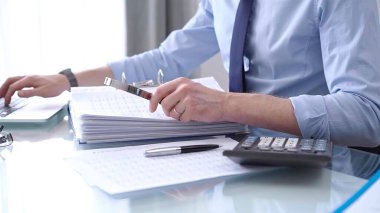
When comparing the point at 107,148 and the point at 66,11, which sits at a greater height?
the point at 66,11

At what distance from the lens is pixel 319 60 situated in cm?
100

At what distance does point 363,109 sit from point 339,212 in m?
0.53

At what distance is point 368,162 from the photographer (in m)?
0.72

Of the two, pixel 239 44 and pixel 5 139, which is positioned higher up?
pixel 239 44

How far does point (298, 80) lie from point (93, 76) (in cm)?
58

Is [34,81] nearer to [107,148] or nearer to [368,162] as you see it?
[107,148]

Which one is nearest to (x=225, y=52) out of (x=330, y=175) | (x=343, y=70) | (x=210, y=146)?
(x=343, y=70)

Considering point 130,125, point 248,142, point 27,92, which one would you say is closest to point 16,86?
point 27,92

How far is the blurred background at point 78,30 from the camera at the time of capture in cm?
179

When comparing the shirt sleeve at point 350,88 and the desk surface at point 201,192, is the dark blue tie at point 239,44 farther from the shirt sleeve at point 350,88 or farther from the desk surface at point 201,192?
the desk surface at point 201,192

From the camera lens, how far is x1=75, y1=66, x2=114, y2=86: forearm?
4.14 feet

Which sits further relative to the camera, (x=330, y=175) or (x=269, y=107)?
(x=269, y=107)

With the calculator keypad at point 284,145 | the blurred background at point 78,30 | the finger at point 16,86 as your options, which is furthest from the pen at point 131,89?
the blurred background at point 78,30

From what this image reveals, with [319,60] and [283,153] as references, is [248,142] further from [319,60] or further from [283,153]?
[319,60]
